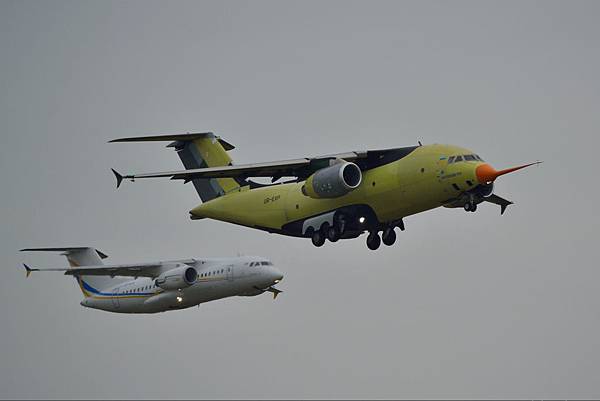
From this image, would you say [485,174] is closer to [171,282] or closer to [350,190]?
[350,190]

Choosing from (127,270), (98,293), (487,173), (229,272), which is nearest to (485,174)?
(487,173)

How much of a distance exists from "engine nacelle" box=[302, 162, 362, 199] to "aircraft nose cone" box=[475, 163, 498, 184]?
338 cm

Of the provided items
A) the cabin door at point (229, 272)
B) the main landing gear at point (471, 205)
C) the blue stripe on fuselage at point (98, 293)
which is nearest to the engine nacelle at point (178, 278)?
the cabin door at point (229, 272)

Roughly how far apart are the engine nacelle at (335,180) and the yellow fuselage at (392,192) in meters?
0.55

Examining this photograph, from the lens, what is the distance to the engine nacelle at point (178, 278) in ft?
154

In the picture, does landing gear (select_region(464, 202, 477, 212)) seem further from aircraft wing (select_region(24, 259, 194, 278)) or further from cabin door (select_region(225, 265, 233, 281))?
aircraft wing (select_region(24, 259, 194, 278))

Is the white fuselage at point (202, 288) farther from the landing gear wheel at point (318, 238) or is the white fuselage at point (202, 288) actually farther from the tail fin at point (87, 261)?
the landing gear wheel at point (318, 238)

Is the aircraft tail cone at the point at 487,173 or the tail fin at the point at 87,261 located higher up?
the tail fin at the point at 87,261

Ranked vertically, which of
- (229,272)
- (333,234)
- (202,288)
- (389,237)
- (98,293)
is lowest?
(333,234)

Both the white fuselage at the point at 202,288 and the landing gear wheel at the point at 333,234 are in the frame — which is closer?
the landing gear wheel at the point at 333,234

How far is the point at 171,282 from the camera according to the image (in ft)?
154

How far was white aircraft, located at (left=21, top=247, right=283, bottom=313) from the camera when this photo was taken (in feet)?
150

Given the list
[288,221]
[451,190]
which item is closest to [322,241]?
[288,221]

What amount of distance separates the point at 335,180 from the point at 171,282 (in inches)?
635
